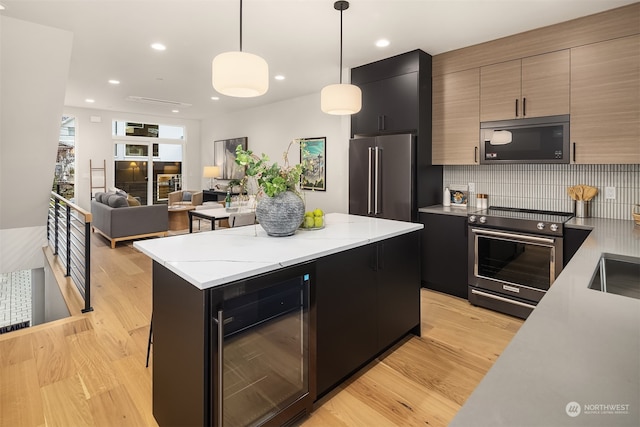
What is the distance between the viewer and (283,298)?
171 cm

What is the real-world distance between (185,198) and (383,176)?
5967mm

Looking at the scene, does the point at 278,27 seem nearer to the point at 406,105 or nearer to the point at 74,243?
the point at 406,105

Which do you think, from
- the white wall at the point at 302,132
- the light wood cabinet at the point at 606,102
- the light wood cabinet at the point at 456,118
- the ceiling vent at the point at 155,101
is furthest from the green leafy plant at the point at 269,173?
the ceiling vent at the point at 155,101

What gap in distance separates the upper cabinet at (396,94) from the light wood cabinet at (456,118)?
126mm

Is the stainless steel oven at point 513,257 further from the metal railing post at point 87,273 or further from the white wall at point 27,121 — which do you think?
the white wall at point 27,121

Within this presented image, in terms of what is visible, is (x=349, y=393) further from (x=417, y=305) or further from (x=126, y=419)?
(x=126, y=419)

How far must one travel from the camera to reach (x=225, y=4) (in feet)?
9.08

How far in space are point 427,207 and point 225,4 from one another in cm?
276

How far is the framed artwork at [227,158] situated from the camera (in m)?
7.94

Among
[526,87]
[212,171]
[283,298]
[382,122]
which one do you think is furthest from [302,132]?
[283,298]

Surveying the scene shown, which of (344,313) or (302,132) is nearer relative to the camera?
(344,313)

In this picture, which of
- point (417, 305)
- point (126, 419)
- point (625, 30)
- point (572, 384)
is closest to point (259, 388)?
point (126, 419)

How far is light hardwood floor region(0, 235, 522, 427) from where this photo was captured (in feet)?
6.18

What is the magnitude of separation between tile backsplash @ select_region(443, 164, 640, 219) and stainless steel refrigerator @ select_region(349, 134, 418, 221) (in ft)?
2.53
